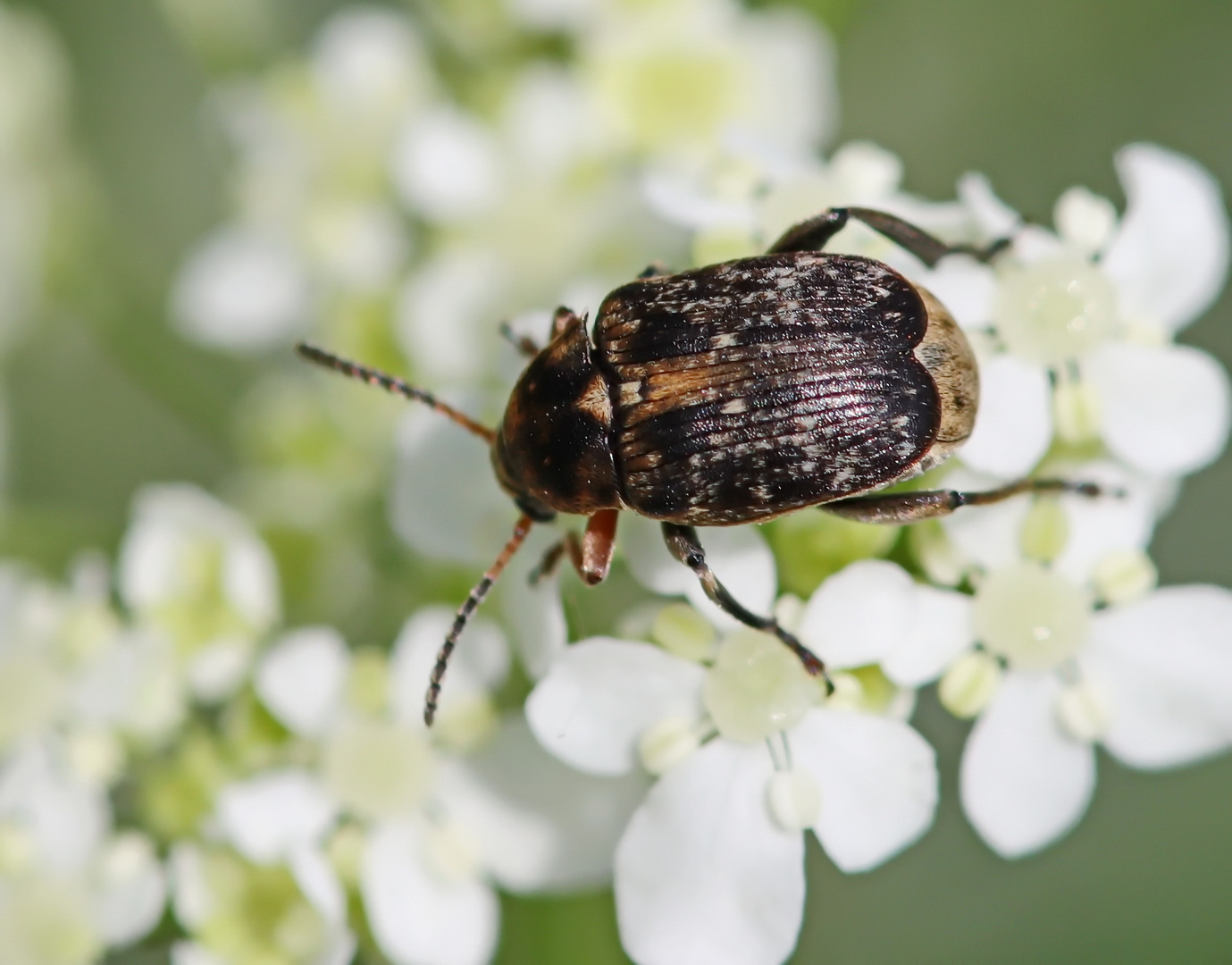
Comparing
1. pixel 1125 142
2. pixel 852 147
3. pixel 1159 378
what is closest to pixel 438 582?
pixel 852 147

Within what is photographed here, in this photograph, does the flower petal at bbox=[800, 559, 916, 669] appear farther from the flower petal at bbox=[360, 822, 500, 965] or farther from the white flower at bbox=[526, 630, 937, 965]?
the flower petal at bbox=[360, 822, 500, 965]

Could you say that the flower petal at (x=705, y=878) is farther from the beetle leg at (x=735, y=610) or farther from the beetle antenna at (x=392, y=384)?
the beetle antenna at (x=392, y=384)

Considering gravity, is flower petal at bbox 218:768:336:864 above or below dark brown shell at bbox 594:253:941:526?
below

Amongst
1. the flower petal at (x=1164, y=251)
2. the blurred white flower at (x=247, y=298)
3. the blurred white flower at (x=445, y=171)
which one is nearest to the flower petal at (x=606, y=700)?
the flower petal at (x=1164, y=251)

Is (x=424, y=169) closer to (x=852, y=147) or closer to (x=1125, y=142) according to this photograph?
(x=852, y=147)

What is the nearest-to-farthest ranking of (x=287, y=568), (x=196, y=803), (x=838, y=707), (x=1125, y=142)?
1. (x=838, y=707)
2. (x=196, y=803)
3. (x=287, y=568)
4. (x=1125, y=142)

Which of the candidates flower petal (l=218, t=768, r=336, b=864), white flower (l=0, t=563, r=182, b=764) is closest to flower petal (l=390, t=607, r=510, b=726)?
flower petal (l=218, t=768, r=336, b=864)
